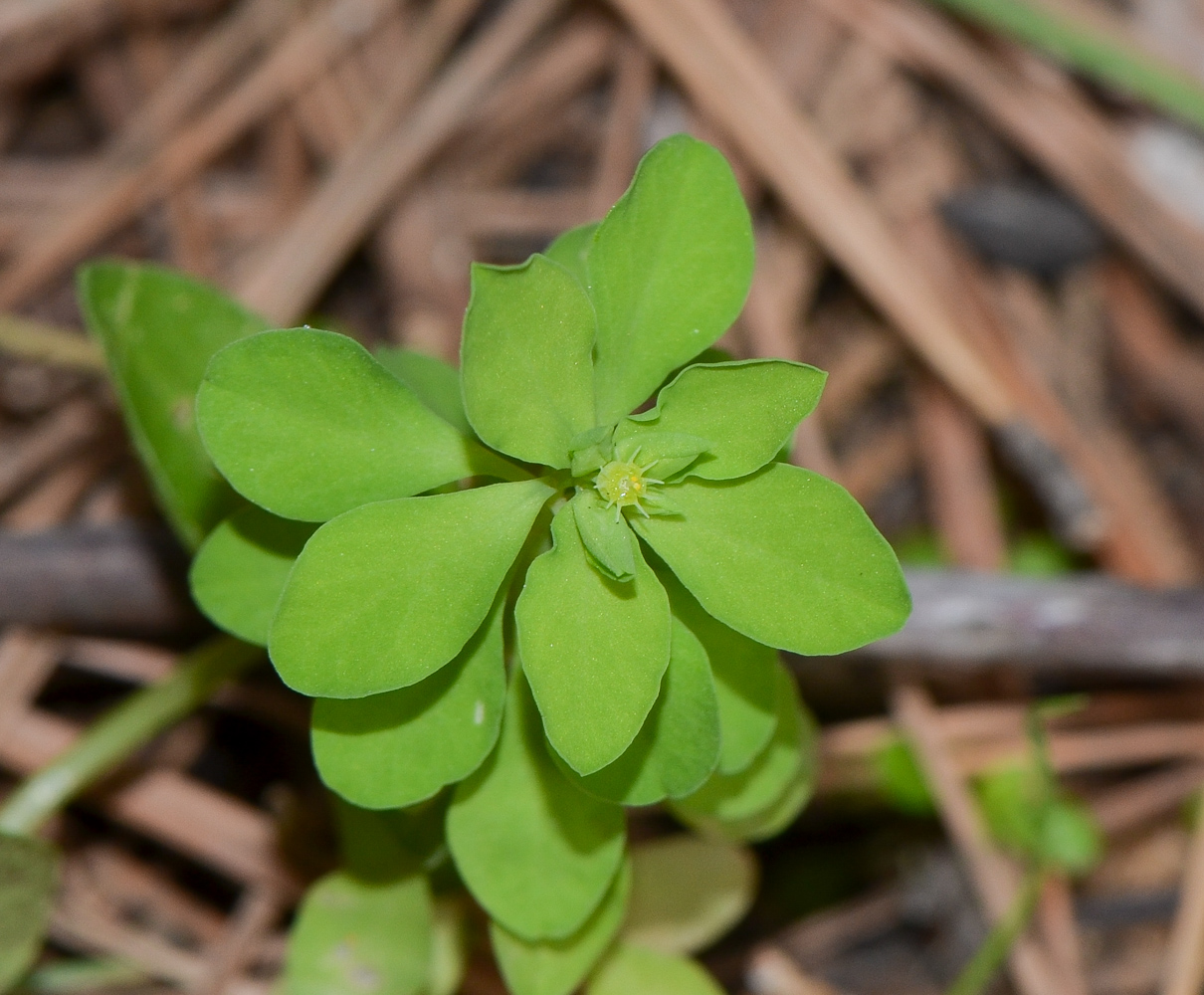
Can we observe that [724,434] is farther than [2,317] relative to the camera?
No

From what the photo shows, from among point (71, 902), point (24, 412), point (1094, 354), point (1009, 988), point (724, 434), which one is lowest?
point (1009, 988)

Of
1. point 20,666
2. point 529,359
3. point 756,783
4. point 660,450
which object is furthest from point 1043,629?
point 20,666

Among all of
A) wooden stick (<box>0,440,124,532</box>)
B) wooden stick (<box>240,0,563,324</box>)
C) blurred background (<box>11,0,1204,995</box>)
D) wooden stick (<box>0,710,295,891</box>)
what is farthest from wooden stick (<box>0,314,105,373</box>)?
wooden stick (<box>0,710,295,891</box>)

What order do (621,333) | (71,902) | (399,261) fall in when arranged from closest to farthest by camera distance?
(621,333)
(71,902)
(399,261)

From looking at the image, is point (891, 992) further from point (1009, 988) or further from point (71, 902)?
point (71, 902)

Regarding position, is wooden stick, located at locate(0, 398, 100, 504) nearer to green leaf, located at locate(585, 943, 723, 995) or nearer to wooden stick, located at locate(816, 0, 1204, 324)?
green leaf, located at locate(585, 943, 723, 995)

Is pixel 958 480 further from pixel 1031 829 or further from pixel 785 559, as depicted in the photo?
pixel 785 559

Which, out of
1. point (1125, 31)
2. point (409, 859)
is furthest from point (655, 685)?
point (1125, 31)
